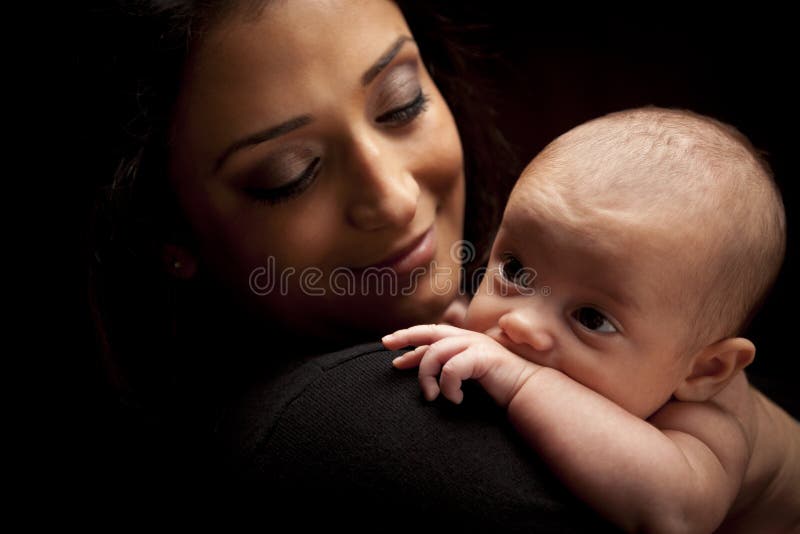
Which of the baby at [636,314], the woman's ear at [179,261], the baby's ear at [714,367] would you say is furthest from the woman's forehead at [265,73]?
the baby's ear at [714,367]

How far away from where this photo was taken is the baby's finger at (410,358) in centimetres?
115

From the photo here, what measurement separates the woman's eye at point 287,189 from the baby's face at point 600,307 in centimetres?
42

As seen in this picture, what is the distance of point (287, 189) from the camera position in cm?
138

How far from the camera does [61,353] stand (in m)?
1.61

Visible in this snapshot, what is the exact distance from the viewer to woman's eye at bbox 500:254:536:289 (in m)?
1.26

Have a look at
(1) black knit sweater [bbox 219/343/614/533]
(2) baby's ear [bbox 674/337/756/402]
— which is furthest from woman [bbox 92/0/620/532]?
(2) baby's ear [bbox 674/337/756/402]

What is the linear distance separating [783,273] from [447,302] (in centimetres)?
112

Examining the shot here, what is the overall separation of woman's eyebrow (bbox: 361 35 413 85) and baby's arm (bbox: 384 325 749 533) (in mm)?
507

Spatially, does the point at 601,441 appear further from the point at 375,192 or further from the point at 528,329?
the point at 375,192

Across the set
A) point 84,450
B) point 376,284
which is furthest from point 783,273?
point 84,450

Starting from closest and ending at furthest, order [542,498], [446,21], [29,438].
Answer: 1. [542,498]
2. [29,438]
3. [446,21]

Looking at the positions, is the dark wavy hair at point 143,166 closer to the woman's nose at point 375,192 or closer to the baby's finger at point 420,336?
the woman's nose at point 375,192

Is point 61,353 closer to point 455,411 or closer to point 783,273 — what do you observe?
point 455,411

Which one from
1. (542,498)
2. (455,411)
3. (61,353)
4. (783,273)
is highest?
(61,353)
